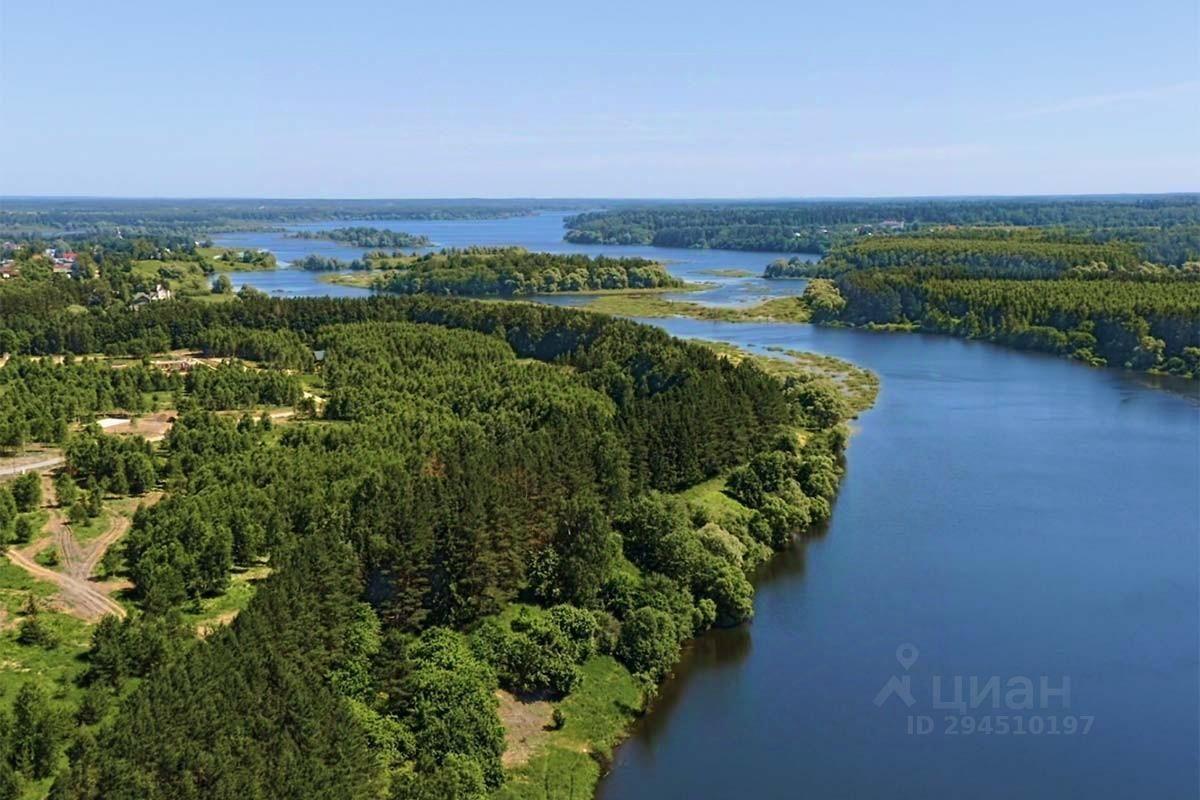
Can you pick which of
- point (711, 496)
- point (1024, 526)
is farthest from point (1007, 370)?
point (711, 496)

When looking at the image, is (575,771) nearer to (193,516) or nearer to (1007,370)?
(193,516)

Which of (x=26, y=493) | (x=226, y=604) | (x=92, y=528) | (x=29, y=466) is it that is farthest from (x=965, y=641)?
(x=29, y=466)

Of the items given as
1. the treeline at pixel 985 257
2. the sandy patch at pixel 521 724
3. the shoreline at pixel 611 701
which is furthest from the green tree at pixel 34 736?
the treeline at pixel 985 257

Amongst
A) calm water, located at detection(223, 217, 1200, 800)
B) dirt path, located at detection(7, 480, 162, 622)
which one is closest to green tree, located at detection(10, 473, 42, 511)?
dirt path, located at detection(7, 480, 162, 622)

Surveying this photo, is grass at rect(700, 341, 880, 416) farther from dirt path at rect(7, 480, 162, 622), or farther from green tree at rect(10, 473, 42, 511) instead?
green tree at rect(10, 473, 42, 511)

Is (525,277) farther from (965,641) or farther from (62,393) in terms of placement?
(965,641)

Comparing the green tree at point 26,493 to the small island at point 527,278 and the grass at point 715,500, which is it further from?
the small island at point 527,278
